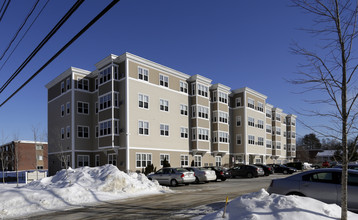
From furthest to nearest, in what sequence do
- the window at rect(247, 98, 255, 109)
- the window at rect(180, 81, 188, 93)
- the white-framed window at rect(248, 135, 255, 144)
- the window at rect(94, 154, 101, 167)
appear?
the window at rect(247, 98, 255, 109) → the white-framed window at rect(248, 135, 255, 144) → the window at rect(180, 81, 188, 93) → the window at rect(94, 154, 101, 167)

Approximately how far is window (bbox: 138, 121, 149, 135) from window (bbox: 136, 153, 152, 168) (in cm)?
246

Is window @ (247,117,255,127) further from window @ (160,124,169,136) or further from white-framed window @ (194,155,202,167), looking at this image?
window @ (160,124,169,136)

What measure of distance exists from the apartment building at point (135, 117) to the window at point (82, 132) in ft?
0.41

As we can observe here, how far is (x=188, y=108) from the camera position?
41.4m

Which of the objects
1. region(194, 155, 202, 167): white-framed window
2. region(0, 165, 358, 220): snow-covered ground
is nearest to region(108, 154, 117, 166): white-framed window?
region(0, 165, 358, 220): snow-covered ground

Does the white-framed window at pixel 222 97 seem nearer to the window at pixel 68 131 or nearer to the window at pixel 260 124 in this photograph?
the window at pixel 260 124

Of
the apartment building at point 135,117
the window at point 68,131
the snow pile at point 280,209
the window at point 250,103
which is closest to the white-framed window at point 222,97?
the apartment building at point 135,117

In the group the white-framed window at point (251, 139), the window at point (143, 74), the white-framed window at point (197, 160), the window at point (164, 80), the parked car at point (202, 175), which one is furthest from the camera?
the white-framed window at point (251, 139)

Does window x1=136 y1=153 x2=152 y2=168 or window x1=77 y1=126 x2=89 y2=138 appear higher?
window x1=77 y1=126 x2=89 y2=138

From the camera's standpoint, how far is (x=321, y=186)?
10453mm

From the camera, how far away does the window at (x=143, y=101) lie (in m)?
34.8

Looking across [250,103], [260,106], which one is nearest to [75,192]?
[250,103]

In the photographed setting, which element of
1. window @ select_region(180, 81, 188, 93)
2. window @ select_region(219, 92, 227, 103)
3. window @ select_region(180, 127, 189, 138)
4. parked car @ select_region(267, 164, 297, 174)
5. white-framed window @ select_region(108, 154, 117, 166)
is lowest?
parked car @ select_region(267, 164, 297, 174)

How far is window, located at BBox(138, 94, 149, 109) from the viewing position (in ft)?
114
